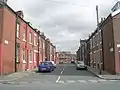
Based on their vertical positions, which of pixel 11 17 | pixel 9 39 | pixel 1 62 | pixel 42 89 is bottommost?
pixel 42 89

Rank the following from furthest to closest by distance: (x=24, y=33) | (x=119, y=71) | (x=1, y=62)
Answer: (x=24, y=33) → (x=119, y=71) → (x=1, y=62)

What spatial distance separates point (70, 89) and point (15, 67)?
17.2m

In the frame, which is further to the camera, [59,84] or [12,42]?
[12,42]

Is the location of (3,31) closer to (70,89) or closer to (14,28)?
(14,28)

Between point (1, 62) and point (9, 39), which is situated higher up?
point (9, 39)

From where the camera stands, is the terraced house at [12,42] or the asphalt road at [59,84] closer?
the asphalt road at [59,84]

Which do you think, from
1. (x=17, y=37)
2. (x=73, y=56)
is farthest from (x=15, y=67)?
(x=73, y=56)

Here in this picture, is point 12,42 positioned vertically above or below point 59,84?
above

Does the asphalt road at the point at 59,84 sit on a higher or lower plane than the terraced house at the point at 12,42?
lower

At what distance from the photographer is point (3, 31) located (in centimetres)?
2473

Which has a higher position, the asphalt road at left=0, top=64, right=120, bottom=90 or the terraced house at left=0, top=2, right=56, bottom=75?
the terraced house at left=0, top=2, right=56, bottom=75

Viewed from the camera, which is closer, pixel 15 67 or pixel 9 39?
pixel 9 39

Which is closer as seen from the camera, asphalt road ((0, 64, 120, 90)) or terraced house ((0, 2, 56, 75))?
asphalt road ((0, 64, 120, 90))

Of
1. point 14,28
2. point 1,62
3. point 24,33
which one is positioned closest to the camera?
point 1,62
